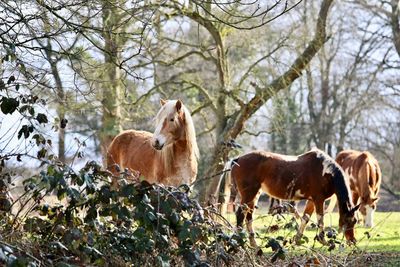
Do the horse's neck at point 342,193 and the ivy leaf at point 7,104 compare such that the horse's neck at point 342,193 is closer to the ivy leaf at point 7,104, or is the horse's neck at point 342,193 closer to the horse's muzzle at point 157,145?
the horse's muzzle at point 157,145

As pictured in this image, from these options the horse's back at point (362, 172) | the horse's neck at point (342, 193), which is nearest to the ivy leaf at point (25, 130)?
the horse's neck at point (342, 193)

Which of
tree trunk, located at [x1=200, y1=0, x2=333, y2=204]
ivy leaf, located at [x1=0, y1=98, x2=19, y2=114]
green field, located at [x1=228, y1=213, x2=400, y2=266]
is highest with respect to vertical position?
tree trunk, located at [x1=200, y1=0, x2=333, y2=204]

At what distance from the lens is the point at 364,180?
17.8m

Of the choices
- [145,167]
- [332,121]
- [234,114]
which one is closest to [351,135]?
[332,121]

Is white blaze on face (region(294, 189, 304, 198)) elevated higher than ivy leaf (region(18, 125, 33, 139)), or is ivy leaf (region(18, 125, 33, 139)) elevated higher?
ivy leaf (region(18, 125, 33, 139))

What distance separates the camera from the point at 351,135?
127 ft

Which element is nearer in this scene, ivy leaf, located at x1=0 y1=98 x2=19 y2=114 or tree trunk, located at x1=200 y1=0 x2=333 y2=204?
ivy leaf, located at x1=0 y1=98 x2=19 y2=114

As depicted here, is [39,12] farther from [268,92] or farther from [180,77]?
[180,77]

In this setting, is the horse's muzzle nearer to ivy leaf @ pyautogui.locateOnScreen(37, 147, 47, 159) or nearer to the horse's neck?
the horse's neck

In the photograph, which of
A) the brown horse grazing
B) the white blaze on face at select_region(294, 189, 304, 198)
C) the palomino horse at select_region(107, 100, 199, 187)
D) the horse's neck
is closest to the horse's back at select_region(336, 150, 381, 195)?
the brown horse grazing

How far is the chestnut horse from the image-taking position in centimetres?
1733

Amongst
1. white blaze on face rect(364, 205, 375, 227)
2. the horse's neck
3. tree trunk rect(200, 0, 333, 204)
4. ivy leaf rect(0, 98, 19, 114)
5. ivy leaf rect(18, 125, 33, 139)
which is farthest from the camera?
tree trunk rect(200, 0, 333, 204)

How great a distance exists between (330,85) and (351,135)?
285 centimetres

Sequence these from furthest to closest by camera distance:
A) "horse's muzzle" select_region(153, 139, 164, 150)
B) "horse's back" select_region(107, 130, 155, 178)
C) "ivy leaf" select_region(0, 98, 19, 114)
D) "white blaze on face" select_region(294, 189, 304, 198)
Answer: "white blaze on face" select_region(294, 189, 304, 198) < "horse's back" select_region(107, 130, 155, 178) < "horse's muzzle" select_region(153, 139, 164, 150) < "ivy leaf" select_region(0, 98, 19, 114)
